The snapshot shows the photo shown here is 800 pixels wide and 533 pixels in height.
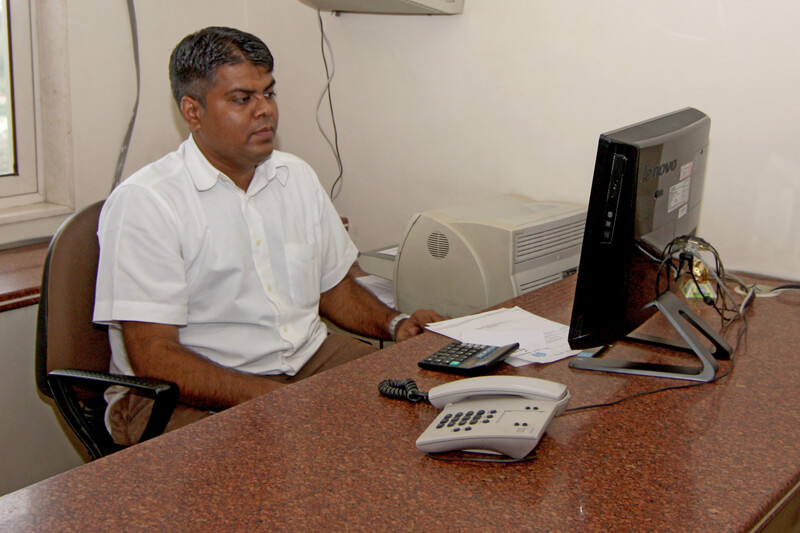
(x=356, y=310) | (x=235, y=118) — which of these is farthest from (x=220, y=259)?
(x=356, y=310)

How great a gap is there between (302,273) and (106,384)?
0.57m

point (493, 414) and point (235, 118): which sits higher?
point (235, 118)

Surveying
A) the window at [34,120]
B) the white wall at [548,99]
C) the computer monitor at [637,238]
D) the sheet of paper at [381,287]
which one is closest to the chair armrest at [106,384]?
the computer monitor at [637,238]

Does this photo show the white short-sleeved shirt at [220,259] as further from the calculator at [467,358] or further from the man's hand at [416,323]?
the calculator at [467,358]

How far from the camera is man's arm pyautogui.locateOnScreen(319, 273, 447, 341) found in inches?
75.3

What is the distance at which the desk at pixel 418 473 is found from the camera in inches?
35.7

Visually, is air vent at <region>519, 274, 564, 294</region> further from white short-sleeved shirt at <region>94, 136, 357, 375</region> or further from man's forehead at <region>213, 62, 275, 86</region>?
man's forehead at <region>213, 62, 275, 86</region>

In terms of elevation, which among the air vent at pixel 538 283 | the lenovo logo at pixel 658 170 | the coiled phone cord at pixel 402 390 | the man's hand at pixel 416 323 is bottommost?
the man's hand at pixel 416 323

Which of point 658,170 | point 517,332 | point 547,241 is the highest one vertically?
point 658,170

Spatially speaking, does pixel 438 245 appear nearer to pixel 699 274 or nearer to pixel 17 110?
pixel 699 274

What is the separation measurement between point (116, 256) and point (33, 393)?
0.79 metres

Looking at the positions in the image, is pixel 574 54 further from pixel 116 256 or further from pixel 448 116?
pixel 116 256

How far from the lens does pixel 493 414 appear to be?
3.55 feet

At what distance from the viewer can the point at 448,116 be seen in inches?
94.7
